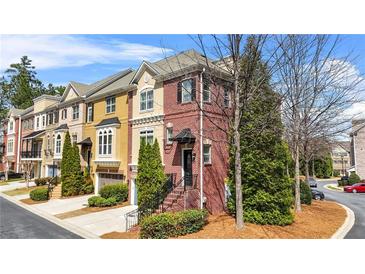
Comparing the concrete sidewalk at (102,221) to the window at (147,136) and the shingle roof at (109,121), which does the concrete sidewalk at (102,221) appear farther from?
the shingle roof at (109,121)

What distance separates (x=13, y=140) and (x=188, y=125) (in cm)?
2705

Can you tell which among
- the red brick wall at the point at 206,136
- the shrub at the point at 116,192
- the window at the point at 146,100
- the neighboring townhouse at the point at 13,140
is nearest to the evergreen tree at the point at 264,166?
the red brick wall at the point at 206,136

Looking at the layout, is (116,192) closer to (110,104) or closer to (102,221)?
(102,221)

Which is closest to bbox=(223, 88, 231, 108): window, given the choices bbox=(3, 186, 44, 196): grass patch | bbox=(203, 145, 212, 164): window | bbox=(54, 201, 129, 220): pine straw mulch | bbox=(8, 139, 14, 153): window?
bbox=(203, 145, 212, 164): window

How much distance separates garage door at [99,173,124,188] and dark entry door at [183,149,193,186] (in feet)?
16.9

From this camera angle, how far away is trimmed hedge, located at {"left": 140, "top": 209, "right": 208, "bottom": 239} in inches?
349

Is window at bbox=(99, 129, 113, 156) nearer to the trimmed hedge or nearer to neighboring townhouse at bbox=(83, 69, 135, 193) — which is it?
neighboring townhouse at bbox=(83, 69, 135, 193)

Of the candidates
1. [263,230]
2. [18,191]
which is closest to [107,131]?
[18,191]

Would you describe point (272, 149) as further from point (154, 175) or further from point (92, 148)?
point (92, 148)

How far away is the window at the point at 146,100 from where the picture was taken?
14438mm

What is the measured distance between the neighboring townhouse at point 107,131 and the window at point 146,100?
105cm

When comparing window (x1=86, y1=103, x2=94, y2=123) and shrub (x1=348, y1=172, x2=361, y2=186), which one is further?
shrub (x1=348, y1=172, x2=361, y2=186)

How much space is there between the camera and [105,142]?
678 inches

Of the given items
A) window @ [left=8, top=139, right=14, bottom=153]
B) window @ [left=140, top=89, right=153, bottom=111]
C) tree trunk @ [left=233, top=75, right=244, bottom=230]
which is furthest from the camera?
window @ [left=8, top=139, right=14, bottom=153]
